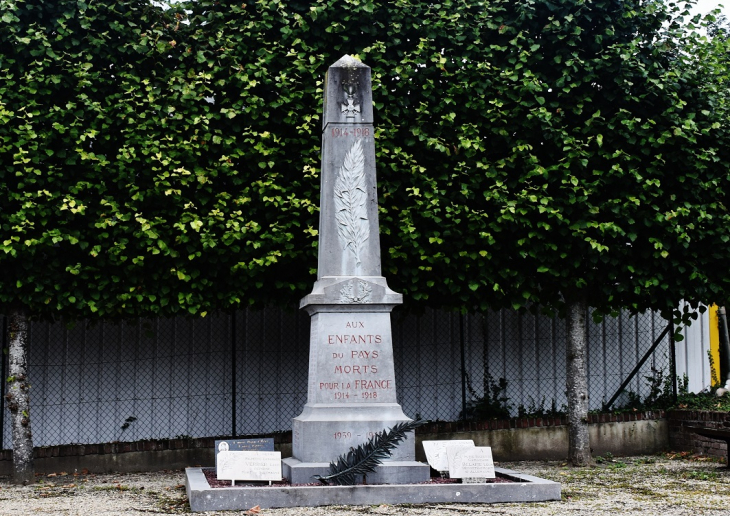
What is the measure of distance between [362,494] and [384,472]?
1.67 feet

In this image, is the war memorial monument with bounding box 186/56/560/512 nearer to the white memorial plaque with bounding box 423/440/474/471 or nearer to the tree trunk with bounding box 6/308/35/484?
the white memorial plaque with bounding box 423/440/474/471

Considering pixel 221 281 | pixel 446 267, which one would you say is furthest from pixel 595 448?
pixel 221 281

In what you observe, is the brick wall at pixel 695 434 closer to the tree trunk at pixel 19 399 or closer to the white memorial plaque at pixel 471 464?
the white memorial plaque at pixel 471 464

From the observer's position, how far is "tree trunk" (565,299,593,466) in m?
12.4

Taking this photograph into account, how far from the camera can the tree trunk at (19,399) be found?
37.1ft

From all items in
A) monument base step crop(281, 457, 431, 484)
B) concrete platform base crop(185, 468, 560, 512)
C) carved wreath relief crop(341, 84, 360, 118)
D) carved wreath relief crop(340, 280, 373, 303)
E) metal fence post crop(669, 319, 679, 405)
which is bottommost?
concrete platform base crop(185, 468, 560, 512)

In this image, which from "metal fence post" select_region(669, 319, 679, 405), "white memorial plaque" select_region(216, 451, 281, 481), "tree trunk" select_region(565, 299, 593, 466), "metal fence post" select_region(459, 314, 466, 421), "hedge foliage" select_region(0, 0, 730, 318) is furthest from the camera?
"metal fence post" select_region(669, 319, 679, 405)

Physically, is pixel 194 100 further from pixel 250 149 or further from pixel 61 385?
pixel 61 385

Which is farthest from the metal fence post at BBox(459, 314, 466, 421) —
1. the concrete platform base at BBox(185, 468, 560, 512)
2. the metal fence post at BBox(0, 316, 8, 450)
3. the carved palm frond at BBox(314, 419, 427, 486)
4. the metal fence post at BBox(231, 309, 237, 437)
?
the metal fence post at BBox(0, 316, 8, 450)

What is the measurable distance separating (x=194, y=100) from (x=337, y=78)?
2.18m

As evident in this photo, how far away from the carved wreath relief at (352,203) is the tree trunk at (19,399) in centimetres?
463

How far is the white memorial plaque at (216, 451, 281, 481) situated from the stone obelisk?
0.84 ft

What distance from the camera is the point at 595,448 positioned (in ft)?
44.9

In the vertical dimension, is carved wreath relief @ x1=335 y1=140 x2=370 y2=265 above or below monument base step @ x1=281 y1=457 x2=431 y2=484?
above
